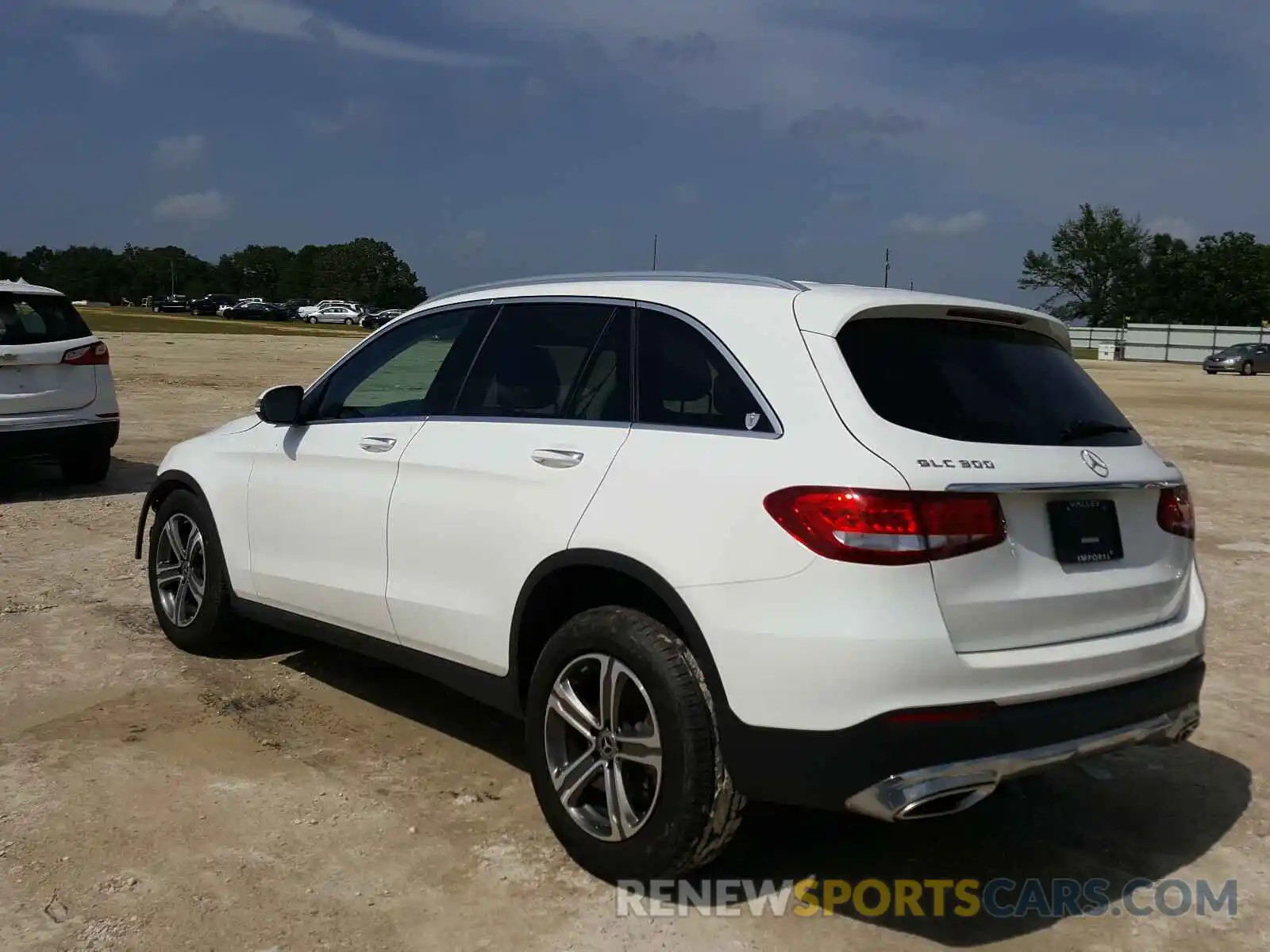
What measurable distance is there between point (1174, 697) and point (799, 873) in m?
1.25

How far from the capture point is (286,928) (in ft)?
11.2

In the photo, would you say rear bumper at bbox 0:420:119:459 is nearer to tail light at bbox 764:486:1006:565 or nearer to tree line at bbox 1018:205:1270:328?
Result: tail light at bbox 764:486:1006:565

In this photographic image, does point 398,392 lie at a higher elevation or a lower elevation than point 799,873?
higher

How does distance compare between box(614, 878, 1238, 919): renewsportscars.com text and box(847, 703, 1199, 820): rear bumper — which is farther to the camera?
box(614, 878, 1238, 919): renewsportscars.com text

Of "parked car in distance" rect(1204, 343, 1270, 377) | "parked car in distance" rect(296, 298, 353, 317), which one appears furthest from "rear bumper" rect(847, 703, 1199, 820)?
"parked car in distance" rect(296, 298, 353, 317)

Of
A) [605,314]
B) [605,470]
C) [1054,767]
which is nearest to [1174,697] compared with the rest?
[1054,767]

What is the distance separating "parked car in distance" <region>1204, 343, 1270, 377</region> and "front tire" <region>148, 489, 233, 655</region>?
49.2 m

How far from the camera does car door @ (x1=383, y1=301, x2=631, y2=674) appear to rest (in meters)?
3.92

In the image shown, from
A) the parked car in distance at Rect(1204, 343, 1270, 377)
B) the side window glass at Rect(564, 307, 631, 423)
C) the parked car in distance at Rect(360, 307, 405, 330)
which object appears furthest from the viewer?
the parked car in distance at Rect(360, 307, 405, 330)

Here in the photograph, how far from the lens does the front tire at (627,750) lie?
3.41 meters

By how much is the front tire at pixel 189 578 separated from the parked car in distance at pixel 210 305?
87149 mm

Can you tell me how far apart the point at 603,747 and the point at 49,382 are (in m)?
8.01

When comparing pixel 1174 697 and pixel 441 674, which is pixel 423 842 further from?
pixel 1174 697

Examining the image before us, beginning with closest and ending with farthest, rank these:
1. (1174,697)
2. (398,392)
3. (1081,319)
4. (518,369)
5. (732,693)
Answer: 1. (732,693)
2. (1174,697)
3. (518,369)
4. (398,392)
5. (1081,319)
